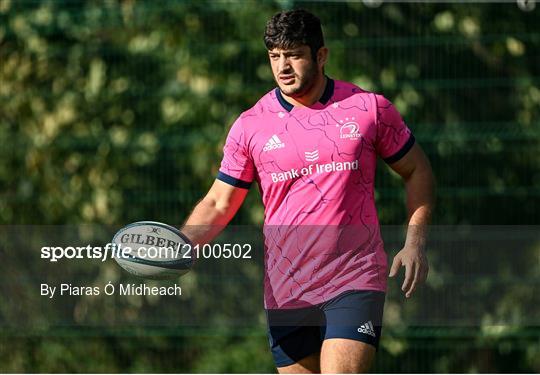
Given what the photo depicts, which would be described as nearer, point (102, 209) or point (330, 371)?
point (330, 371)

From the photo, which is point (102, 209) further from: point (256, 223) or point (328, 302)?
point (328, 302)

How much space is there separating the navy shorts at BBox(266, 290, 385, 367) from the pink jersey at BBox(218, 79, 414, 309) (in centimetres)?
4

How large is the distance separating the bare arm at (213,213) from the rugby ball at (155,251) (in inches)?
2.2

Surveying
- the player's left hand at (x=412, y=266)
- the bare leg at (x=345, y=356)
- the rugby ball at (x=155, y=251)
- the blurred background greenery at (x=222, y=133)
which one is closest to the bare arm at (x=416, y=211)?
the player's left hand at (x=412, y=266)

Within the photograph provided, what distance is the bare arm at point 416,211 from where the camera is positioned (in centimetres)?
485

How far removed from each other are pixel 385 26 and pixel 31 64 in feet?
6.69

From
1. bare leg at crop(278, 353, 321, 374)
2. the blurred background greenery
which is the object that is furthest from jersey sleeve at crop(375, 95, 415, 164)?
the blurred background greenery

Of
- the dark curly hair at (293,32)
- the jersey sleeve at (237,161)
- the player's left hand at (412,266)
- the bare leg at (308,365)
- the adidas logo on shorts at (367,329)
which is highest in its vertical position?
the dark curly hair at (293,32)

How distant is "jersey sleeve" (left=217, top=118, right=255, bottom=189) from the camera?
5094mm

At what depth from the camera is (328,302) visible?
4.90 meters

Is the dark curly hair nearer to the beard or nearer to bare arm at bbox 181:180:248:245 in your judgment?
the beard

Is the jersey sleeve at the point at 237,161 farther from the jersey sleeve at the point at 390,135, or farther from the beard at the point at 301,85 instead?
the jersey sleeve at the point at 390,135

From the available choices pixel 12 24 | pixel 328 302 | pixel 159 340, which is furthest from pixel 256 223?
pixel 328 302

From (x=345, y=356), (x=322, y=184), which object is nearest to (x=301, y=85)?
(x=322, y=184)
